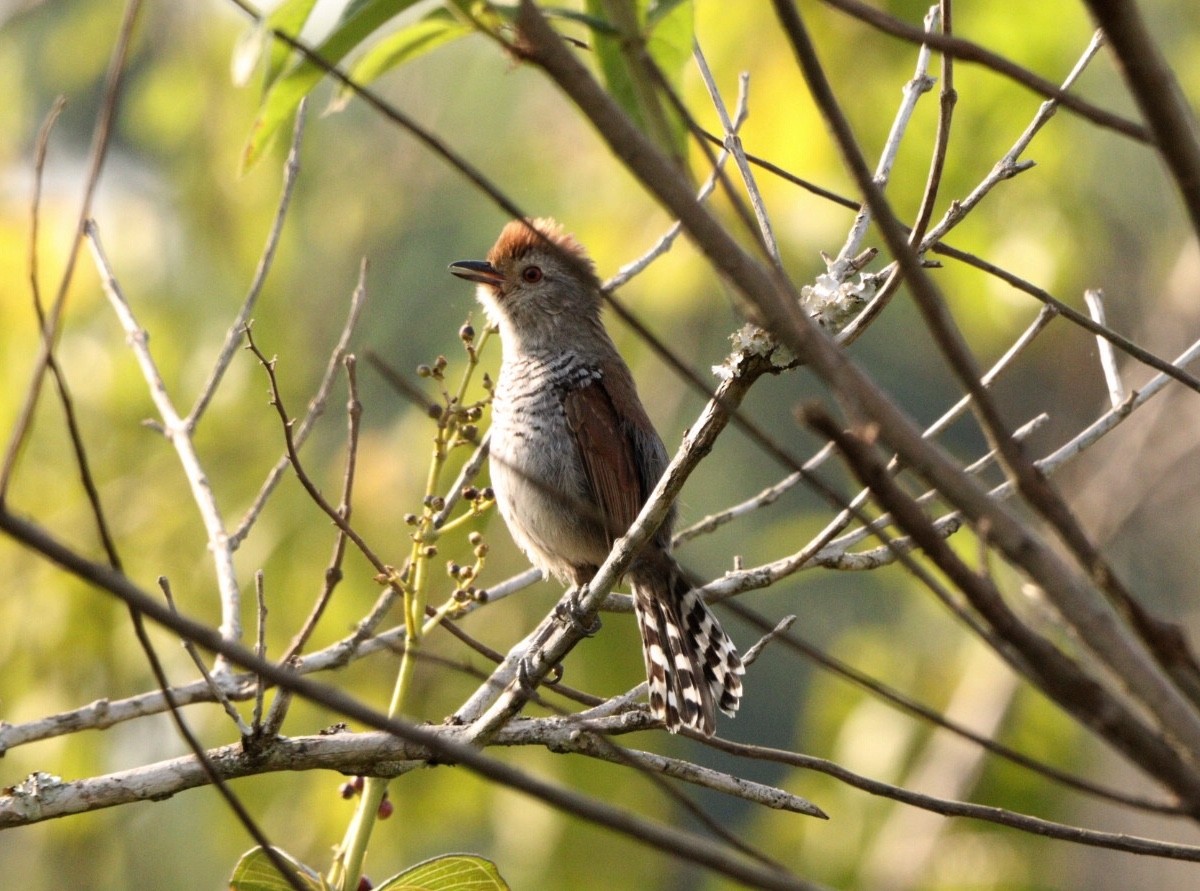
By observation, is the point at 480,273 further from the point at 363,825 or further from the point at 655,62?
the point at 655,62

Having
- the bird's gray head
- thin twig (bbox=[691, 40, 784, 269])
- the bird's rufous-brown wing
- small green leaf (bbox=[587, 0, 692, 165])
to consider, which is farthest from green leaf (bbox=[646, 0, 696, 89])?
the bird's gray head

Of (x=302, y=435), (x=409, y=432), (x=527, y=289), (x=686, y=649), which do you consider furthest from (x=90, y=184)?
(x=409, y=432)

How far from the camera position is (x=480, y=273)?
206 inches

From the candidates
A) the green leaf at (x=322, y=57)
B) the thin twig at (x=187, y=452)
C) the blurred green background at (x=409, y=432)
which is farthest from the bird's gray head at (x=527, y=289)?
the green leaf at (x=322, y=57)

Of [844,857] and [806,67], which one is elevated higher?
[844,857]

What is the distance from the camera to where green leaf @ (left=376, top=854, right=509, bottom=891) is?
7.82ft

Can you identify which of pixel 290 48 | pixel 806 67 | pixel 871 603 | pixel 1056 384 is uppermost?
pixel 871 603

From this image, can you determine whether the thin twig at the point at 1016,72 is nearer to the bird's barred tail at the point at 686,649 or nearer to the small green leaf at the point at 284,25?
the small green leaf at the point at 284,25

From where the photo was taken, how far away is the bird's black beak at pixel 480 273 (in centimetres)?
523

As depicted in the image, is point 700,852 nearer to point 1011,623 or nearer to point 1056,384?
point 1011,623

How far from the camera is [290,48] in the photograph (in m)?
1.38

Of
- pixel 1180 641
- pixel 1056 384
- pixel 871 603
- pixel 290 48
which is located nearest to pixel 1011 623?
pixel 1180 641

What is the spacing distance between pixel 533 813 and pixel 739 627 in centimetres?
1184

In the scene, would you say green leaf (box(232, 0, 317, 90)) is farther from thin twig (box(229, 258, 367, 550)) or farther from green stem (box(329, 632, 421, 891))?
thin twig (box(229, 258, 367, 550))
